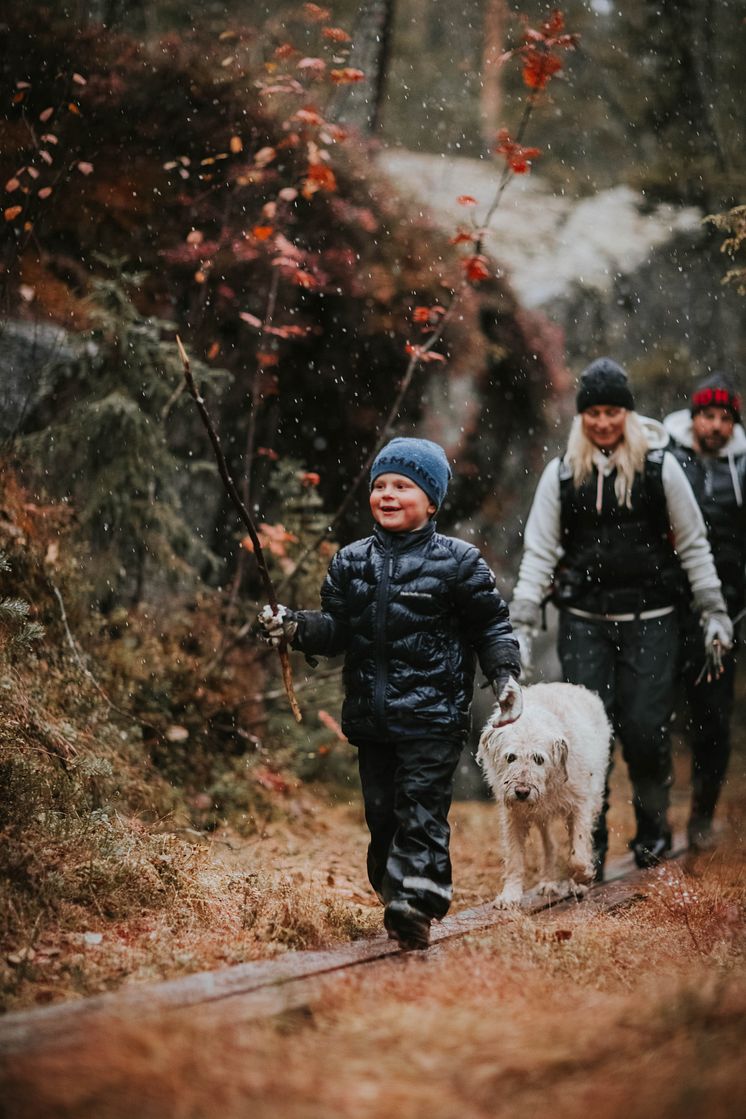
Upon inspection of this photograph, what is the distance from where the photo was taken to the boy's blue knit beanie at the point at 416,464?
4.76m

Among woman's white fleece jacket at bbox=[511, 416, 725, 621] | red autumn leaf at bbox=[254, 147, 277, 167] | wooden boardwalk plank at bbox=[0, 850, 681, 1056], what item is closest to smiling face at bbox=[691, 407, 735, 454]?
woman's white fleece jacket at bbox=[511, 416, 725, 621]

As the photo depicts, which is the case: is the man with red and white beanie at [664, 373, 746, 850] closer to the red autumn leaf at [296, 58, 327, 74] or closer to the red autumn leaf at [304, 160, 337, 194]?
the red autumn leaf at [304, 160, 337, 194]

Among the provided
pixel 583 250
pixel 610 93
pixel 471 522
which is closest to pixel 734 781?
pixel 471 522

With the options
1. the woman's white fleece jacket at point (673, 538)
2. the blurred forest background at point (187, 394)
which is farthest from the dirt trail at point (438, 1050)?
the woman's white fleece jacket at point (673, 538)

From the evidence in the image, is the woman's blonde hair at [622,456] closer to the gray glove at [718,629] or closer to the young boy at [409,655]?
the gray glove at [718,629]

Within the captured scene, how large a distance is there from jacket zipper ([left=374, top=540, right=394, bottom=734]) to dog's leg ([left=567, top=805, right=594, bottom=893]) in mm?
1629

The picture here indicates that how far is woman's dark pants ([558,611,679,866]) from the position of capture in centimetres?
618

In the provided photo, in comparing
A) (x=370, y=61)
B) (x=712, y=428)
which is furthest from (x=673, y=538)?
(x=370, y=61)

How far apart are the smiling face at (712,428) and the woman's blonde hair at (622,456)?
1055 millimetres

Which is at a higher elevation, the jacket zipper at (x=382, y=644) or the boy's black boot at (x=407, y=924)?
the jacket zipper at (x=382, y=644)

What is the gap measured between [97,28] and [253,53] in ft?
10.3

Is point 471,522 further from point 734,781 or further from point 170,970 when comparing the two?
point 170,970

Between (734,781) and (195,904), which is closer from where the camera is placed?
(195,904)

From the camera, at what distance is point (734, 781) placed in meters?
10.3
